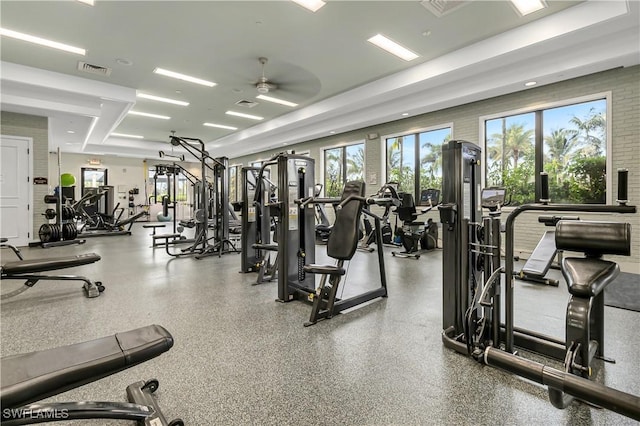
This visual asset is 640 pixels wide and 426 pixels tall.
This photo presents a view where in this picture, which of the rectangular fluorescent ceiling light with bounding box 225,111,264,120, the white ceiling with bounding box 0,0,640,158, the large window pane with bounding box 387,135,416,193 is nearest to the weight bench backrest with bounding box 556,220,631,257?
the white ceiling with bounding box 0,0,640,158

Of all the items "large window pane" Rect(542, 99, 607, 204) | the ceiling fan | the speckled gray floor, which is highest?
the ceiling fan

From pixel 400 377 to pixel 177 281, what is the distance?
136 inches

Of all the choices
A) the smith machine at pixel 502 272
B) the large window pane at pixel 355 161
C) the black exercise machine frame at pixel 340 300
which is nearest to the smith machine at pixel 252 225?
the black exercise machine frame at pixel 340 300

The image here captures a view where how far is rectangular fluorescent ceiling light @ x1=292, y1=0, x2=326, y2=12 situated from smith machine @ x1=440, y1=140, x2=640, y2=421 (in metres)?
3.00

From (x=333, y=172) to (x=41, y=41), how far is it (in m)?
7.46

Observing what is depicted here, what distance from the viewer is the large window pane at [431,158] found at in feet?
25.2

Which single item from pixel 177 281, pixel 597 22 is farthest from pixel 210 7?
pixel 597 22

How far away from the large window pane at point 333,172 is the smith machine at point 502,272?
7.52m

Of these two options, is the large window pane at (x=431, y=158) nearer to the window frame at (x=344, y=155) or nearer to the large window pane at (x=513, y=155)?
the large window pane at (x=513, y=155)

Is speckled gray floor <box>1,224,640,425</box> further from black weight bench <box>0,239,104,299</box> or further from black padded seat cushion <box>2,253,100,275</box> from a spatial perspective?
black padded seat cushion <box>2,253,100,275</box>

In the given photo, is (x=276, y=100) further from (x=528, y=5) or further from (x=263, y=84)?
(x=528, y=5)

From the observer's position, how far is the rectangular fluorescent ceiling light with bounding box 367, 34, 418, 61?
510 centimetres

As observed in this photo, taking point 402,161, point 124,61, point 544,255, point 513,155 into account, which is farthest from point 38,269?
point 513,155

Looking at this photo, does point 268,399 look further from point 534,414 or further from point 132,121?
point 132,121
